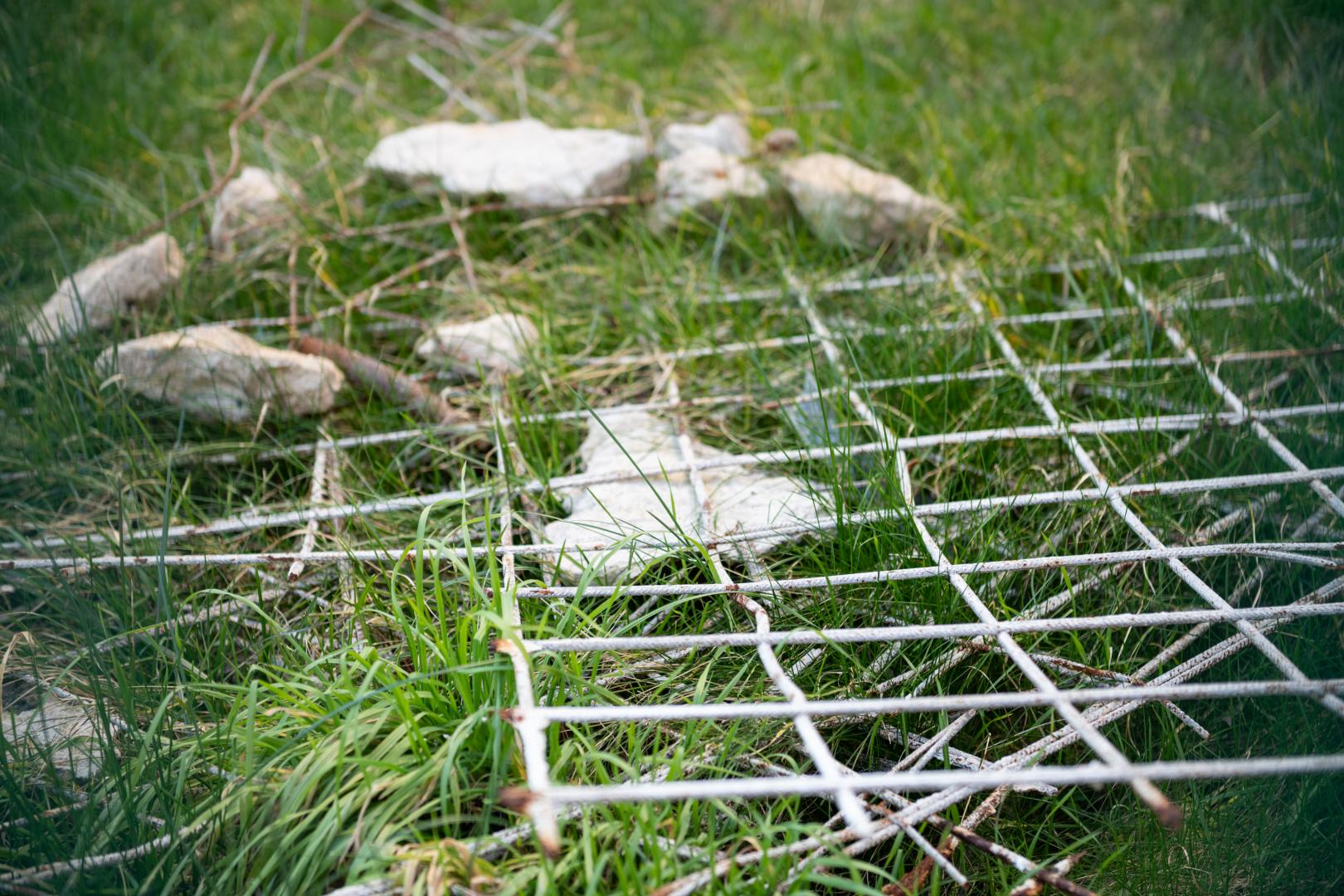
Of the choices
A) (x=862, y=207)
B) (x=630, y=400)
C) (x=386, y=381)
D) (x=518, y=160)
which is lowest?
(x=630, y=400)

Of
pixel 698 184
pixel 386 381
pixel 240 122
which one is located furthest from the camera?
pixel 240 122

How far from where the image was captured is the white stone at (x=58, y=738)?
5.00 ft

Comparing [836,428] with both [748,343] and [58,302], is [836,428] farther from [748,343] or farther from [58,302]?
[58,302]

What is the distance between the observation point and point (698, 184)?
119 inches

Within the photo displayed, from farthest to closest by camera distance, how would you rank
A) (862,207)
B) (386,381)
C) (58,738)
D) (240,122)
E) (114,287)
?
1. (240,122)
2. (862,207)
3. (114,287)
4. (386,381)
5. (58,738)

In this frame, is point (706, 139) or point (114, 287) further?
point (706, 139)

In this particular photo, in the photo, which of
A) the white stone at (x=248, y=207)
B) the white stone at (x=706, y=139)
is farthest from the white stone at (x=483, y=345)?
the white stone at (x=706, y=139)

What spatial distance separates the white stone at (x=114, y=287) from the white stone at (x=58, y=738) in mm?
1103

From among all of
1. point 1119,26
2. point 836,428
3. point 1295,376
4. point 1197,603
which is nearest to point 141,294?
point 836,428

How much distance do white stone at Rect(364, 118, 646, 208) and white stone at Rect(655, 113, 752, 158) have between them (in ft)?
0.38

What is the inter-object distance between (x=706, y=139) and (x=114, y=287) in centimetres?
186

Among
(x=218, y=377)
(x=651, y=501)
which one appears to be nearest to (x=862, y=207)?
(x=651, y=501)

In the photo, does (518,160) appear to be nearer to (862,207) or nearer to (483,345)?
(483,345)

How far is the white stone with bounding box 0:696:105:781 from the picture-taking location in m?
1.52
